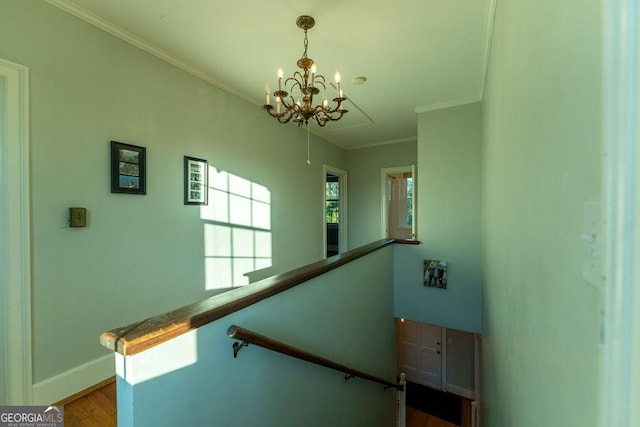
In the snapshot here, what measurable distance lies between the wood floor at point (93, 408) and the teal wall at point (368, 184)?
425 cm

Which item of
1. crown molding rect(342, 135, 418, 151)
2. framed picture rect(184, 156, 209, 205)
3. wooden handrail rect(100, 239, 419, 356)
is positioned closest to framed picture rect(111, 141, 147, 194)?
framed picture rect(184, 156, 209, 205)

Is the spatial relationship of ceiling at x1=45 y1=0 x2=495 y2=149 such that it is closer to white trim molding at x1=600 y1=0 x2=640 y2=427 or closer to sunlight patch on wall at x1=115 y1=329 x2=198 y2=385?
white trim molding at x1=600 y1=0 x2=640 y2=427

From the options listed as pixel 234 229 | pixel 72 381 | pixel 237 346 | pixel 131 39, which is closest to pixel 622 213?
pixel 237 346

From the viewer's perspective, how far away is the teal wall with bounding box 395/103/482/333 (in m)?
3.29

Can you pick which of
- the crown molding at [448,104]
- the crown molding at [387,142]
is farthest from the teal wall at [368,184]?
the crown molding at [448,104]

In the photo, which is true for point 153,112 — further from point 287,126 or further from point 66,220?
point 287,126

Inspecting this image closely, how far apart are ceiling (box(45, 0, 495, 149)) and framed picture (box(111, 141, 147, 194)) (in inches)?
34.9

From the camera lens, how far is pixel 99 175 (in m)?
2.01

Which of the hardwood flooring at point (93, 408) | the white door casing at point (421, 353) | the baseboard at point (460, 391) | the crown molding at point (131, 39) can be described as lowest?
the baseboard at point (460, 391)

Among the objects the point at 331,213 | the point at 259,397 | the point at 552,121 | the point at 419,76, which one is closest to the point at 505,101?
the point at 552,121

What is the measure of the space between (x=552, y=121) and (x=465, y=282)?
3099 millimetres

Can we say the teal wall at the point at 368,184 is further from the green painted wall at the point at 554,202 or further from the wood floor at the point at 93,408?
the wood floor at the point at 93,408

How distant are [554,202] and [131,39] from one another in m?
2.93

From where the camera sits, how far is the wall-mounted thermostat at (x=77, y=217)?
73.2 inches
